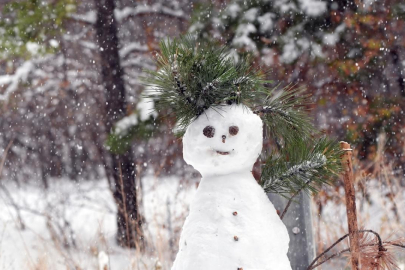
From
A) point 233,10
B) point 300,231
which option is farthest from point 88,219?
point 300,231

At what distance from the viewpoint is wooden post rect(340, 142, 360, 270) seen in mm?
1216

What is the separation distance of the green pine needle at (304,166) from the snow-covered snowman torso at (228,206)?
0.06 metres

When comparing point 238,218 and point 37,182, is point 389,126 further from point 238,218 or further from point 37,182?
point 37,182

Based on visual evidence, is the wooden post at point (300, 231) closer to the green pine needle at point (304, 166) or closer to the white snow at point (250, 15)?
the green pine needle at point (304, 166)

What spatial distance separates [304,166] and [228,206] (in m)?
0.22

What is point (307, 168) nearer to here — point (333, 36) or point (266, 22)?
point (266, 22)

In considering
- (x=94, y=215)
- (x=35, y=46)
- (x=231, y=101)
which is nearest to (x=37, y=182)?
(x=94, y=215)

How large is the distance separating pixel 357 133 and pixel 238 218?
10.1 feet

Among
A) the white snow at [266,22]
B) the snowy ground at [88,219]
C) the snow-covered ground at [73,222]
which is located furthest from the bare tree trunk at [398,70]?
the snow-covered ground at [73,222]

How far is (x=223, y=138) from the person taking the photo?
120 cm

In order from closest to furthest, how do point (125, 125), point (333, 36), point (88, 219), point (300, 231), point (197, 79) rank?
point (197, 79) → point (300, 231) → point (125, 125) → point (333, 36) → point (88, 219)

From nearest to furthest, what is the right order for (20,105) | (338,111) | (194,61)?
(194,61), (338,111), (20,105)

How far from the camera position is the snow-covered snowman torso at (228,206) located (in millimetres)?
1141

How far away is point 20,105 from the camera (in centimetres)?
561
